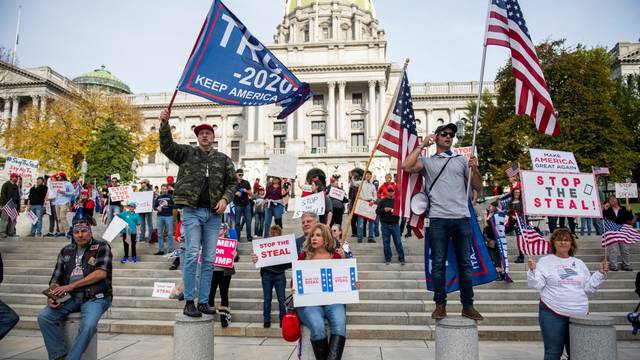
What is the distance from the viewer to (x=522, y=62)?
19.0ft

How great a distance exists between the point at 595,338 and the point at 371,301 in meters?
4.36

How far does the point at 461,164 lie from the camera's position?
521 cm

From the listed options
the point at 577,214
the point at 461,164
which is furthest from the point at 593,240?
the point at 461,164

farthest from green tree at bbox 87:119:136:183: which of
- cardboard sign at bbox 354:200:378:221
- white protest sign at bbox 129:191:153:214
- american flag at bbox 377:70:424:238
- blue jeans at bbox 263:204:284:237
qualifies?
american flag at bbox 377:70:424:238

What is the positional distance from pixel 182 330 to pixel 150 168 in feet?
199

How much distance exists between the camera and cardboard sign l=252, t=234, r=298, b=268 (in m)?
6.48

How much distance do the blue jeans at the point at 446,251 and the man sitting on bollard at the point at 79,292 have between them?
3.94 metres

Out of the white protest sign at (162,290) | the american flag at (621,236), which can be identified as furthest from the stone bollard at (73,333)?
the american flag at (621,236)

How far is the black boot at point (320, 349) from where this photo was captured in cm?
441

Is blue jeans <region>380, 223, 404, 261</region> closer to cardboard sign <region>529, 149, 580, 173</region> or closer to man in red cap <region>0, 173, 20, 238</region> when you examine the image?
cardboard sign <region>529, 149, 580, 173</region>

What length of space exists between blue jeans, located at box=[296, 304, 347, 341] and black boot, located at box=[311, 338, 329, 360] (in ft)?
0.13

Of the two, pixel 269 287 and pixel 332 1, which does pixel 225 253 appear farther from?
pixel 332 1

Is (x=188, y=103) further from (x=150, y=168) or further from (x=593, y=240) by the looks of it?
(x=593, y=240)

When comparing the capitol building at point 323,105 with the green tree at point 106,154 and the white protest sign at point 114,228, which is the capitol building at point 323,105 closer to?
the green tree at point 106,154
